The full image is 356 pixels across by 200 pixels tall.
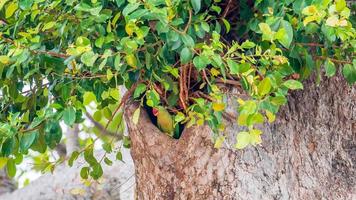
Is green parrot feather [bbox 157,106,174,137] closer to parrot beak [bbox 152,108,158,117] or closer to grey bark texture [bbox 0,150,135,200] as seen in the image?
parrot beak [bbox 152,108,158,117]

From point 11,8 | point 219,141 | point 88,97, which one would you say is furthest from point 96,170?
point 11,8

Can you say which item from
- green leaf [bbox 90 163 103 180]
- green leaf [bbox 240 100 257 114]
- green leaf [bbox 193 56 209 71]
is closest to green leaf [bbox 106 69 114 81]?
green leaf [bbox 193 56 209 71]

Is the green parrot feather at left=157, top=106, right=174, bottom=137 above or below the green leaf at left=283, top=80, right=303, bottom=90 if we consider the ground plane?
→ below

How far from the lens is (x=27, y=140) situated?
6.01 ft

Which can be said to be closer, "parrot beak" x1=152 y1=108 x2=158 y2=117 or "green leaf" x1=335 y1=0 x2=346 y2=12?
"green leaf" x1=335 y1=0 x2=346 y2=12

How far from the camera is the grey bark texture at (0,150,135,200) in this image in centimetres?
408

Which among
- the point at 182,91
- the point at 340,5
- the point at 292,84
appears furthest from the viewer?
the point at 182,91

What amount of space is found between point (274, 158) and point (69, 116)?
0.66 metres

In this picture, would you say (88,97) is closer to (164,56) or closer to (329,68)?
(164,56)

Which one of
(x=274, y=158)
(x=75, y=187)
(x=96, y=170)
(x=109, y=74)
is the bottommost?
(x=75, y=187)

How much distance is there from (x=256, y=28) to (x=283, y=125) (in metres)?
0.40

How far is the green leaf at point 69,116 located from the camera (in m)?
1.75

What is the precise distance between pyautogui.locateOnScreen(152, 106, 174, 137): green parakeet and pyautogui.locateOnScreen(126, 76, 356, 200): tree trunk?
25mm

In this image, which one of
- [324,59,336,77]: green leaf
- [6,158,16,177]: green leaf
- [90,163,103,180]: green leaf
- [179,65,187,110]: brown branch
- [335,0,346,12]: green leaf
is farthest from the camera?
[90,163,103,180]: green leaf
